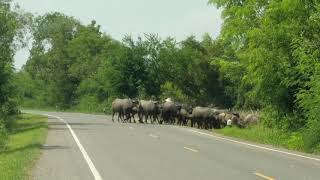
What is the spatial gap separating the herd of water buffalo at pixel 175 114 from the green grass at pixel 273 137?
998cm

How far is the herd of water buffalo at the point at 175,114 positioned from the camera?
168 feet

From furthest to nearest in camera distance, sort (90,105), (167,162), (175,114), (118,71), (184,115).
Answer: (90,105)
(118,71)
(175,114)
(184,115)
(167,162)

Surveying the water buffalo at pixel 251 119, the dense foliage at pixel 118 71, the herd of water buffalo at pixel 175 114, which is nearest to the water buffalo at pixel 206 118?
the herd of water buffalo at pixel 175 114

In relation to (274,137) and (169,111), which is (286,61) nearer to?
(274,137)

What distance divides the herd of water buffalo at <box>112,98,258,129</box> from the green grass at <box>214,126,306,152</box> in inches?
393

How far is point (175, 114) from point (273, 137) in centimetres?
2400

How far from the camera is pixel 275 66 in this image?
33812 mm

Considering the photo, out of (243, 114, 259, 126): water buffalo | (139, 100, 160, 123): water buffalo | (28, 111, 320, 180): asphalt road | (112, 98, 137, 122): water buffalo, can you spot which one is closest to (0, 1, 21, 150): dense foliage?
(112, 98, 137, 122): water buffalo

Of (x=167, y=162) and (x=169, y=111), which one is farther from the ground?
(x=169, y=111)

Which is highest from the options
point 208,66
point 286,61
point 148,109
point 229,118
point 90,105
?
point 208,66

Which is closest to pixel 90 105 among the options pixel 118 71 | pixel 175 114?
pixel 118 71

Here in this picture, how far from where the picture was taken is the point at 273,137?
33062 mm

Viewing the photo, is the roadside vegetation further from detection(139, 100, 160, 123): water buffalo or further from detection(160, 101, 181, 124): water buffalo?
detection(139, 100, 160, 123): water buffalo

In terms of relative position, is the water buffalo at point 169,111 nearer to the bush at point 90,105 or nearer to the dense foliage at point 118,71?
the dense foliage at point 118,71
